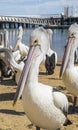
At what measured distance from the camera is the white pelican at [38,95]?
16.9 feet

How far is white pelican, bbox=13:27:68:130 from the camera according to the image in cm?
514

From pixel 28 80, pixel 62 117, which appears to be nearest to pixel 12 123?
pixel 62 117

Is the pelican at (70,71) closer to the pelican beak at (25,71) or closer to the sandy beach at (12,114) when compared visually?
the sandy beach at (12,114)

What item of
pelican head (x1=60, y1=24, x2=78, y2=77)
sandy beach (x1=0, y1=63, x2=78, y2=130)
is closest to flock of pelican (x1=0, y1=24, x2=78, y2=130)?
sandy beach (x1=0, y1=63, x2=78, y2=130)

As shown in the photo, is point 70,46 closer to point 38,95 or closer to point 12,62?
point 12,62

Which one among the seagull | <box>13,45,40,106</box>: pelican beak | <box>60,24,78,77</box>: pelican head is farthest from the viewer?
the seagull

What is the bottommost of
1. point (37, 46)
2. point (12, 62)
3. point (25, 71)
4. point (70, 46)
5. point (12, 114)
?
point (12, 114)

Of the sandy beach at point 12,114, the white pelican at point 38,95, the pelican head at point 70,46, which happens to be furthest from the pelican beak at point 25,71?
the pelican head at point 70,46

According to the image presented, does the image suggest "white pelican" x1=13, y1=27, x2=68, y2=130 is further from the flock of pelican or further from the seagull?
the seagull

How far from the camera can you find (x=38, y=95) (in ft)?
16.9

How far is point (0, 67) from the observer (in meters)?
12.6

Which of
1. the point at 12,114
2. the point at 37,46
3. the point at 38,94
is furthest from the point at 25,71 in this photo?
the point at 12,114

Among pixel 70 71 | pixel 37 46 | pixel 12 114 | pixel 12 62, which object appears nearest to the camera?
pixel 37 46

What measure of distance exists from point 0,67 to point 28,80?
24.7 ft
